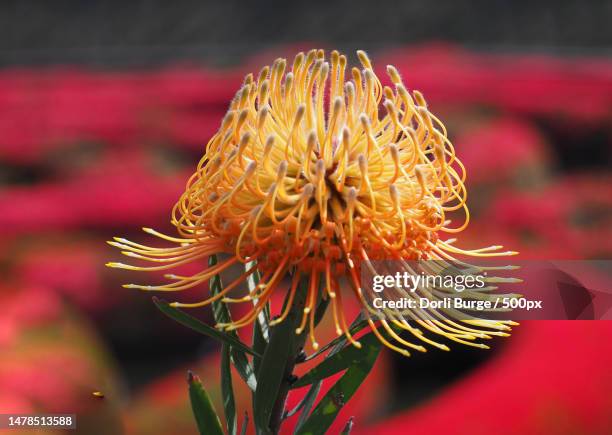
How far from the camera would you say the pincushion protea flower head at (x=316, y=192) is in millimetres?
580

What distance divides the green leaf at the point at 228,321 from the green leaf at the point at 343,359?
6cm

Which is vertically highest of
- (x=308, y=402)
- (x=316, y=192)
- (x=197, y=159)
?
(x=197, y=159)

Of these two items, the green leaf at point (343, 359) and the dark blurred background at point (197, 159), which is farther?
the dark blurred background at point (197, 159)

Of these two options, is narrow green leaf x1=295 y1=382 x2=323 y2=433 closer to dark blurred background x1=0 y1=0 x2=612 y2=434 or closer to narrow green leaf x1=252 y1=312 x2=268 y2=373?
narrow green leaf x1=252 y1=312 x2=268 y2=373

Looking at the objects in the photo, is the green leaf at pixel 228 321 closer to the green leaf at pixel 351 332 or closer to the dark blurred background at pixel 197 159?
the green leaf at pixel 351 332

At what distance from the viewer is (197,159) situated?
10.3 ft

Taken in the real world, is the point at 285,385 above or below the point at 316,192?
below

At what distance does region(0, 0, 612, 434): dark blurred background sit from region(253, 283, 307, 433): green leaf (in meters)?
0.23

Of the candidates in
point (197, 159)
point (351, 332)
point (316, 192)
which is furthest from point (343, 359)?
point (197, 159)

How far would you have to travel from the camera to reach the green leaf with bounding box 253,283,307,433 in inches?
23.8

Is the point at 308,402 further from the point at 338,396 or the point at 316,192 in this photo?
the point at 316,192

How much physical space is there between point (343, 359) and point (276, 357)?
0.17ft

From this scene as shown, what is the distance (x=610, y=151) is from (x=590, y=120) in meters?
0.16

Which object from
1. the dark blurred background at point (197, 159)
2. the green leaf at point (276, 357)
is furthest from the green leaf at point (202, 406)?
the dark blurred background at point (197, 159)
